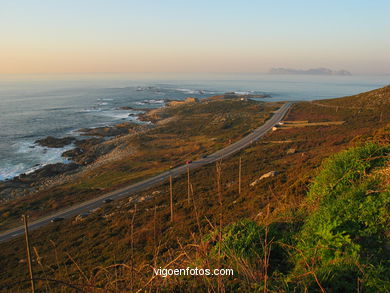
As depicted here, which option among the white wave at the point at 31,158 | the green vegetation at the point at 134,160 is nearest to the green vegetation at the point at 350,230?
the green vegetation at the point at 134,160

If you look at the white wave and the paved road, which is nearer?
the paved road

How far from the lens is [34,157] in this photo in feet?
174

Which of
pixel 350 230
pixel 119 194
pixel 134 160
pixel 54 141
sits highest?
pixel 350 230

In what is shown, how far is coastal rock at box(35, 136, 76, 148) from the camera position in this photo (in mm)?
61734

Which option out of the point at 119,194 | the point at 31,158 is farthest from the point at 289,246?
the point at 31,158

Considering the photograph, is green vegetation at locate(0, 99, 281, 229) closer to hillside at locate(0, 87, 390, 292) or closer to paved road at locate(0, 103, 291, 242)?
paved road at locate(0, 103, 291, 242)

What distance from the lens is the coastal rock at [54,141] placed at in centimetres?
6173

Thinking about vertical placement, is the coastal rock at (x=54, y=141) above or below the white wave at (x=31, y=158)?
above

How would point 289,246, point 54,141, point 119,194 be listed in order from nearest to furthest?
point 289,246 < point 119,194 < point 54,141

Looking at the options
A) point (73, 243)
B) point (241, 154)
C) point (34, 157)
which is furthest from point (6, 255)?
point (34, 157)

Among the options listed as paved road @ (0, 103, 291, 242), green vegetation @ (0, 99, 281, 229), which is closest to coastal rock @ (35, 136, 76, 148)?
green vegetation @ (0, 99, 281, 229)

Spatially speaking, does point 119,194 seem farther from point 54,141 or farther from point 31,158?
point 54,141

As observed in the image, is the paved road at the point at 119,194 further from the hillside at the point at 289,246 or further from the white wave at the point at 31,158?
the white wave at the point at 31,158

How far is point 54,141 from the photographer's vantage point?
2518 inches
